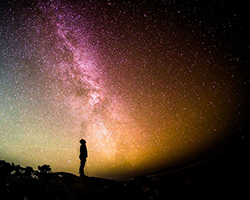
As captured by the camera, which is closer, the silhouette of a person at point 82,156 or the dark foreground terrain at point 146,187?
the dark foreground terrain at point 146,187

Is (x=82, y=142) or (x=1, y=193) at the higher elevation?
(x=82, y=142)

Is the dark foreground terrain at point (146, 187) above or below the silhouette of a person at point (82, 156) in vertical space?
below

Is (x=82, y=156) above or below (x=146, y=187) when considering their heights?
above

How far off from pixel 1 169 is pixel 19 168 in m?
0.42

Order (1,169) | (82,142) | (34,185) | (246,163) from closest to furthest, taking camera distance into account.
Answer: (1,169) < (34,185) < (246,163) < (82,142)

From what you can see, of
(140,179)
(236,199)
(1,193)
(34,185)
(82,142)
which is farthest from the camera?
(82,142)

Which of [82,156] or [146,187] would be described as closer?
[146,187]

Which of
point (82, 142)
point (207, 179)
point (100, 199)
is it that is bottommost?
point (100, 199)

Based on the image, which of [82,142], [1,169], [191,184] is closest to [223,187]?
[191,184]

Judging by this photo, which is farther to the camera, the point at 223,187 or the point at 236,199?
the point at 223,187

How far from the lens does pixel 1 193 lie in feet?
5.38

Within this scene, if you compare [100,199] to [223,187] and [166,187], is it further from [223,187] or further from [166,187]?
[223,187]

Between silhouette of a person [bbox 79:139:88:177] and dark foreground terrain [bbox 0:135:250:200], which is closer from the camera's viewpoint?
dark foreground terrain [bbox 0:135:250:200]

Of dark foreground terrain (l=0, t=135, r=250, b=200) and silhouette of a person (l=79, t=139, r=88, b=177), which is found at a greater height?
silhouette of a person (l=79, t=139, r=88, b=177)
